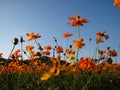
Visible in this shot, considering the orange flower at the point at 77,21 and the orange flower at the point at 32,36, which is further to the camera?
the orange flower at the point at 32,36

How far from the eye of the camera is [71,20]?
12.7 ft

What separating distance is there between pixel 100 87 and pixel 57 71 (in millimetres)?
2421

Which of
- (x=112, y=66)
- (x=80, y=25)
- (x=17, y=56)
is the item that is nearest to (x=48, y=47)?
(x=17, y=56)

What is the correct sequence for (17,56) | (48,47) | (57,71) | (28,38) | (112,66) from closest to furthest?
1. (57,71)
2. (28,38)
3. (17,56)
4. (48,47)
5. (112,66)

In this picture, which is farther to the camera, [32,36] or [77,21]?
[32,36]

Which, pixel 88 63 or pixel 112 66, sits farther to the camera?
pixel 112 66

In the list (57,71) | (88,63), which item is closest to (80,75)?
(88,63)

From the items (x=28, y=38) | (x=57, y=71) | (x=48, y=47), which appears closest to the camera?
(x=57, y=71)

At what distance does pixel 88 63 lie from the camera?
139 inches

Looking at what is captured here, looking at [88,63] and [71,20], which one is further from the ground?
[71,20]

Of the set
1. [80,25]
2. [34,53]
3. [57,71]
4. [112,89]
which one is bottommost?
[112,89]

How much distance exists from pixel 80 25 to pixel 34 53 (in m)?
1.16

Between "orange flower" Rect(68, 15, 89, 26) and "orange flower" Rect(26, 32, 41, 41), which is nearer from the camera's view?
"orange flower" Rect(68, 15, 89, 26)

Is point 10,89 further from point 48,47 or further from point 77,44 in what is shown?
point 48,47
